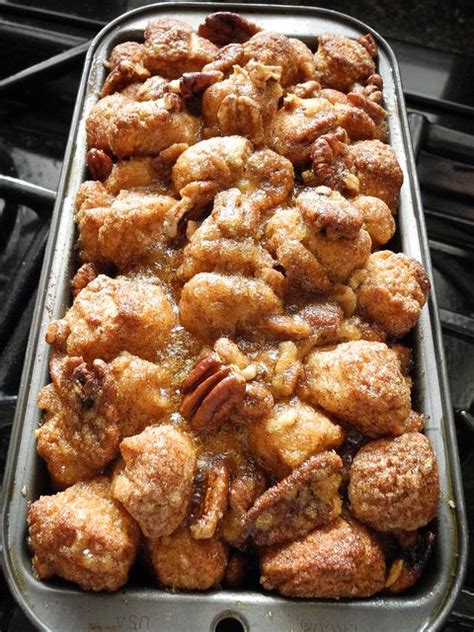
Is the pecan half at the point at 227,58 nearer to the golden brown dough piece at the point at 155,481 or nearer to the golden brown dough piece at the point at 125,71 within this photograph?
the golden brown dough piece at the point at 125,71


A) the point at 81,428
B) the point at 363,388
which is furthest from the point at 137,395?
the point at 363,388

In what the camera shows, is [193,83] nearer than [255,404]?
No

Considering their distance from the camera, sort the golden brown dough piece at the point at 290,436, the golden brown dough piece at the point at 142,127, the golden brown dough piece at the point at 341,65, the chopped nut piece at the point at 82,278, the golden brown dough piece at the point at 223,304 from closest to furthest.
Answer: the golden brown dough piece at the point at 290,436, the golden brown dough piece at the point at 223,304, the chopped nut piece at the point at 82,278, the golden brown dough piece at the point at 142,127, the golden brown dough piece at the point at 341,65

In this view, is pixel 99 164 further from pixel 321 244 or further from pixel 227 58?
pixel 321 244

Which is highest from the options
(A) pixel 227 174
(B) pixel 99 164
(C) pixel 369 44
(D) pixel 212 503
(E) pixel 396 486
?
(C) pixel 369 44

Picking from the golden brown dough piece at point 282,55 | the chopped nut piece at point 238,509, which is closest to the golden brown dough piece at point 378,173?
the golden brown dough piece at point 282,55

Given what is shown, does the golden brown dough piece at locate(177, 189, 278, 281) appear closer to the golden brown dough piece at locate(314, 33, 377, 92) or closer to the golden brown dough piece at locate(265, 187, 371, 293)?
the golden brown dough piece at locate(265, 187, 371, 293)

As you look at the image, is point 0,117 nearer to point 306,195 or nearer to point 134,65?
point 134,65
